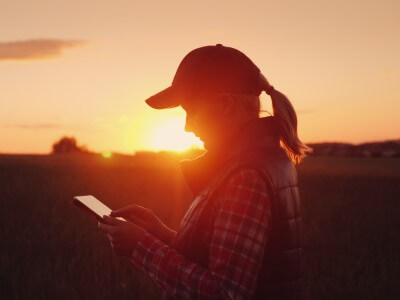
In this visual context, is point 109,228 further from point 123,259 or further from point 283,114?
point 123,259

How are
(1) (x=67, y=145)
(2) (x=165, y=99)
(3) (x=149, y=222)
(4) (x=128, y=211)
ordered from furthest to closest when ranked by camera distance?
(1) (x=67, y=145), (3) (x=149, y=222), (4) (x=128, y=211), (2) (x=165, y=99)

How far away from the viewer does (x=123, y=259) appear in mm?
7559

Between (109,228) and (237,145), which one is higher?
(237,145)

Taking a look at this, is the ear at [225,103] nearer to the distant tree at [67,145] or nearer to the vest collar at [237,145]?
the vest collar at [237,145]

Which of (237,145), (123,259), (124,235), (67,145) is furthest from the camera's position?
(67,145)

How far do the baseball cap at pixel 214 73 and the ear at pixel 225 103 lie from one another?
3cm

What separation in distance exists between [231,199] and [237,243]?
0.49 ft

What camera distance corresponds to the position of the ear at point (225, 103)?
7.59 ft

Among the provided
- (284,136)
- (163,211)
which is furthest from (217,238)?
(163,211)

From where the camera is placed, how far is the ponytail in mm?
2453

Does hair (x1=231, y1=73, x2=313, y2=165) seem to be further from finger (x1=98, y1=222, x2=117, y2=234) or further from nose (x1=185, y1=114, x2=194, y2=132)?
finger (x1=98, y1=222, x2=117, y2=234)

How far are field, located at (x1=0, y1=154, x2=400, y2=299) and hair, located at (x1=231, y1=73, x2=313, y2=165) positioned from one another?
396 cm

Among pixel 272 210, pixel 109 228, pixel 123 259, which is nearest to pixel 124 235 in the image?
pixel 109 228

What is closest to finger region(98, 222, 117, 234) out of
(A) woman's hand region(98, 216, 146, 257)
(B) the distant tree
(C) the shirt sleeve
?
(A) woman's hand region(98, 216, 146, 257)
